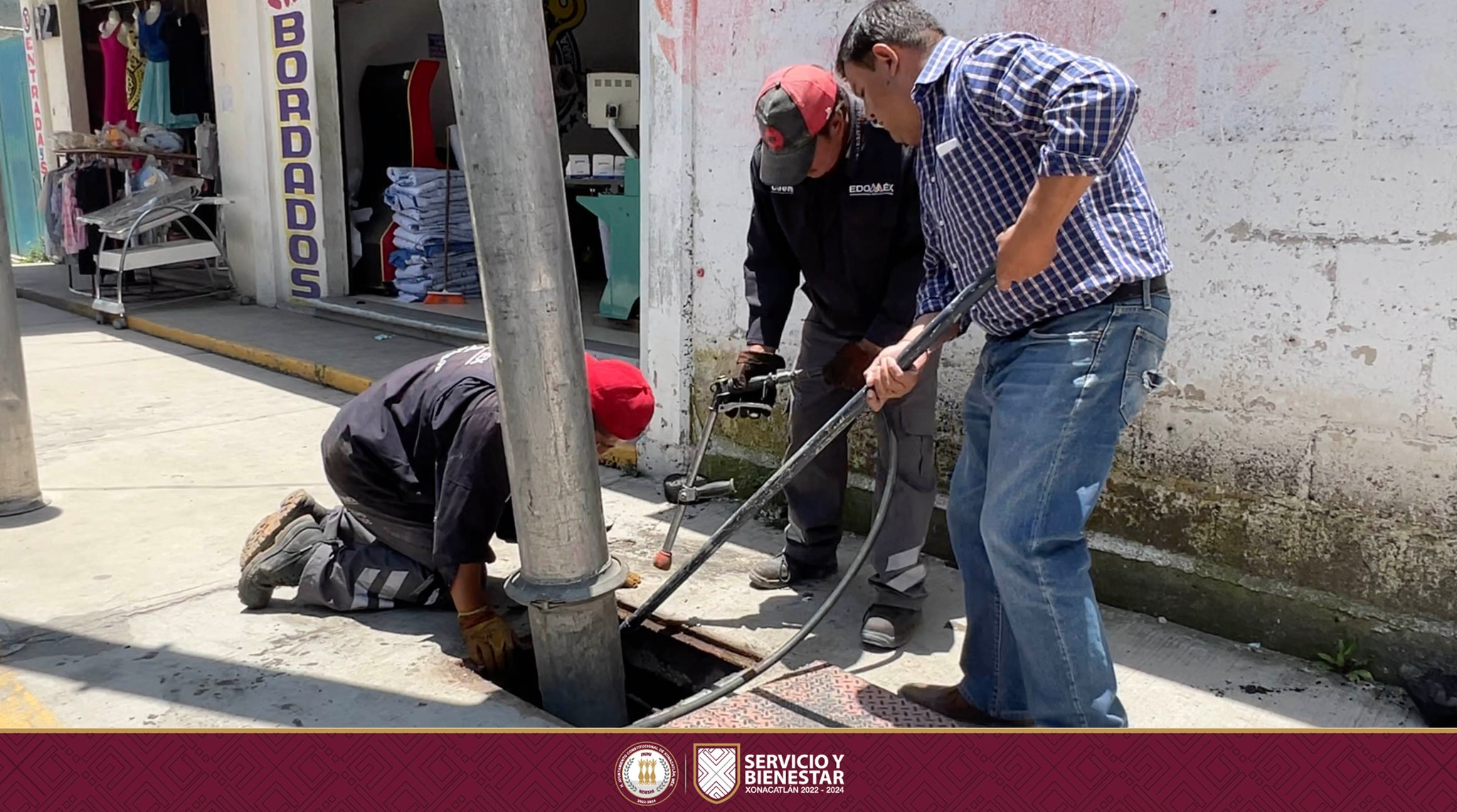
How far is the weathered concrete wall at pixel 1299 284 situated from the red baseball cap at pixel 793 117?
2.45 feet

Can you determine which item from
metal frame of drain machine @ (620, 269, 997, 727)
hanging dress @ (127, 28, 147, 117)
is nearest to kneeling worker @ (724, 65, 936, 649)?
metal frame of drain machine @ (620, 269, 997, 727)

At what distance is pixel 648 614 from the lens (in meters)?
3.01

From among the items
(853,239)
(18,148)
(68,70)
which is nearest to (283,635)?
(853,239)

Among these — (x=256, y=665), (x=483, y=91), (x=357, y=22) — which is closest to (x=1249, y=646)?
(x=483, y=91)

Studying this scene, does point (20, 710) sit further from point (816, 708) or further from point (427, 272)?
point (427, 272)

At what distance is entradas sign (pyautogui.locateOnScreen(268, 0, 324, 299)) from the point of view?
8.08 m

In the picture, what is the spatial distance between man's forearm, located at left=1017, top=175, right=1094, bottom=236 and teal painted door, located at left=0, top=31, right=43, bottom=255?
13.9m

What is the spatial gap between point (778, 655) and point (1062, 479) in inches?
40.9

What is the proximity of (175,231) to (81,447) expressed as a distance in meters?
6.48

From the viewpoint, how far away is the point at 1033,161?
211 centimetres

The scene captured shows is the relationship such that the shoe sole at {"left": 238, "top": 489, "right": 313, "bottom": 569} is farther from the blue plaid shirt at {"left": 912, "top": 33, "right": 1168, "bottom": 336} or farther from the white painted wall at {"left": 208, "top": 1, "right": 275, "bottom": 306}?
the white painted wall at {"left": 208, "top": 1, "right": 275, "bottom": 306}

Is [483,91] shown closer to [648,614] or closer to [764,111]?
[764,111]

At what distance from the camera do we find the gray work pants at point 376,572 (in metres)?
3.22
